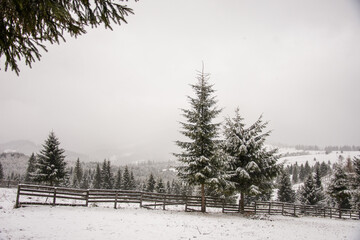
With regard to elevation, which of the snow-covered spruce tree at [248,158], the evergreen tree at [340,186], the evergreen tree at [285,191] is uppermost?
the snow-covered spruce tree at [248,158]

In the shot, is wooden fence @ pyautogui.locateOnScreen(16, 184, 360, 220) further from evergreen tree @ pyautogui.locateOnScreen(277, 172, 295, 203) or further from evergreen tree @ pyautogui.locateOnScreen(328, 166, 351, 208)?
evergreen tree @ pyautogui.locateOnScreen(277, 172, 295, 203)

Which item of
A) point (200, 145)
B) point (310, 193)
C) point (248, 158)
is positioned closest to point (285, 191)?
point (310, 193)

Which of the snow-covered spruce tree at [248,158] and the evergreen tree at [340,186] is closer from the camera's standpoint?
the snow-covered spruce tree at [248,158]

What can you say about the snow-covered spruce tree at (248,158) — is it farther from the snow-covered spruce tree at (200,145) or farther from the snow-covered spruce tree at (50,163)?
the snow-covered spruce tree at (50,163)

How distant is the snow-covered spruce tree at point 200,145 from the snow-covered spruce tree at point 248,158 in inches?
129

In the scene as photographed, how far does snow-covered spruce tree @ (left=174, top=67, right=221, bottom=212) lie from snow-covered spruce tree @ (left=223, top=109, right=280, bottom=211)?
10.7ft

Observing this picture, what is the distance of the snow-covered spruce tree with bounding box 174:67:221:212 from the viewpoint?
19.5 metres

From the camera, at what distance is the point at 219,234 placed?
37.0ft

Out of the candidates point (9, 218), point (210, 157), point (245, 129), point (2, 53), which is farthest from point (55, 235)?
point (245, 129)

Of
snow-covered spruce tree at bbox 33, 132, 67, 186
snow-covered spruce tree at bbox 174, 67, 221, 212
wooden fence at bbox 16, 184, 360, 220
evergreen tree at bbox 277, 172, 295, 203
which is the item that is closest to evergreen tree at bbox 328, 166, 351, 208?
evergreen tree at bbox 277, 172, 295, 203

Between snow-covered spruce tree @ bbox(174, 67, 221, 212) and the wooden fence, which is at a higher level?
snow-covered spruce tree @ bbox(174, 67, 221, 212)

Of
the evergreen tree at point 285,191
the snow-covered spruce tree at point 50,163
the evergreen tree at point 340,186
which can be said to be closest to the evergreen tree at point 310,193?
the evergreen tree at point 340,186

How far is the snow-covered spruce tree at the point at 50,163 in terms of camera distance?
31516 millimetres

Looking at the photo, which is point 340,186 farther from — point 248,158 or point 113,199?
point 113,199
